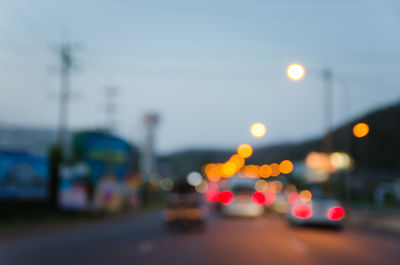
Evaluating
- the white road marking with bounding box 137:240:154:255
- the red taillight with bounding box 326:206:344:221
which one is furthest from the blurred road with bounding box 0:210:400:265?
the red taillight with bounding box 326:206:344:221

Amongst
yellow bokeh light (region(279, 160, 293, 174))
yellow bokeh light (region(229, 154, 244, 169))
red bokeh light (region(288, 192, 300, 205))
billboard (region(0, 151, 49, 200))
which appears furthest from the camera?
yellow bokeh light (region(229, 154, 244, 169))

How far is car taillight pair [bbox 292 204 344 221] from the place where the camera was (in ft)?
70.5

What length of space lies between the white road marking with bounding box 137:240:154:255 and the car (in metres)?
7.13

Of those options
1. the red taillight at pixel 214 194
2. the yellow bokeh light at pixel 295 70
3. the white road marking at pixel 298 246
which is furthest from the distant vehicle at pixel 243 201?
the yellow bokeh light at pixel 295 70

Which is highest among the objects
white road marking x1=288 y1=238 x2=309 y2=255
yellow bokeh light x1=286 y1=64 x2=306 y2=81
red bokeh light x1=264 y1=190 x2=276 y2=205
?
yellow bokeh light x1=286 y1=64 x2=306 y2=81

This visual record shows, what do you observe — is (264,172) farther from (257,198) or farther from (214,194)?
(257,198)

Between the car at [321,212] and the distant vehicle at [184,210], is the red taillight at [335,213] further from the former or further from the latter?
the distant vehicle at [184,210]

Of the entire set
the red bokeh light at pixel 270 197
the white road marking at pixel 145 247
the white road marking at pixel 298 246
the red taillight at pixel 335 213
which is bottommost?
the white road marking at pixel 145 247

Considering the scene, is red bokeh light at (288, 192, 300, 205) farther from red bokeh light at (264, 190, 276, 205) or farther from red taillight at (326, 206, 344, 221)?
red bokeh light at (264, 190, 276, 205)

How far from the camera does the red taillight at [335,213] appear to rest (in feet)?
70.4

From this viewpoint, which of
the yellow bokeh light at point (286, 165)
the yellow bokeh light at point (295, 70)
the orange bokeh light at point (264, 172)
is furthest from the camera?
the orange bokeh light at point (264, 172)

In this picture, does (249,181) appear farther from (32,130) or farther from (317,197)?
(32,130)

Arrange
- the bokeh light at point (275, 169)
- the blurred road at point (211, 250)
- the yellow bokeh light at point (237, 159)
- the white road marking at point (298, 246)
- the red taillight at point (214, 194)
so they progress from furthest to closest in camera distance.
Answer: the yellow bokeh light at point (237, 159)
the bokeh light at point (275, 169)
the red taillight at point (214, 194)
the white road marking at point (298, 246)
the blurred road at point (211, 250)

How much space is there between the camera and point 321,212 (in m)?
21.6
